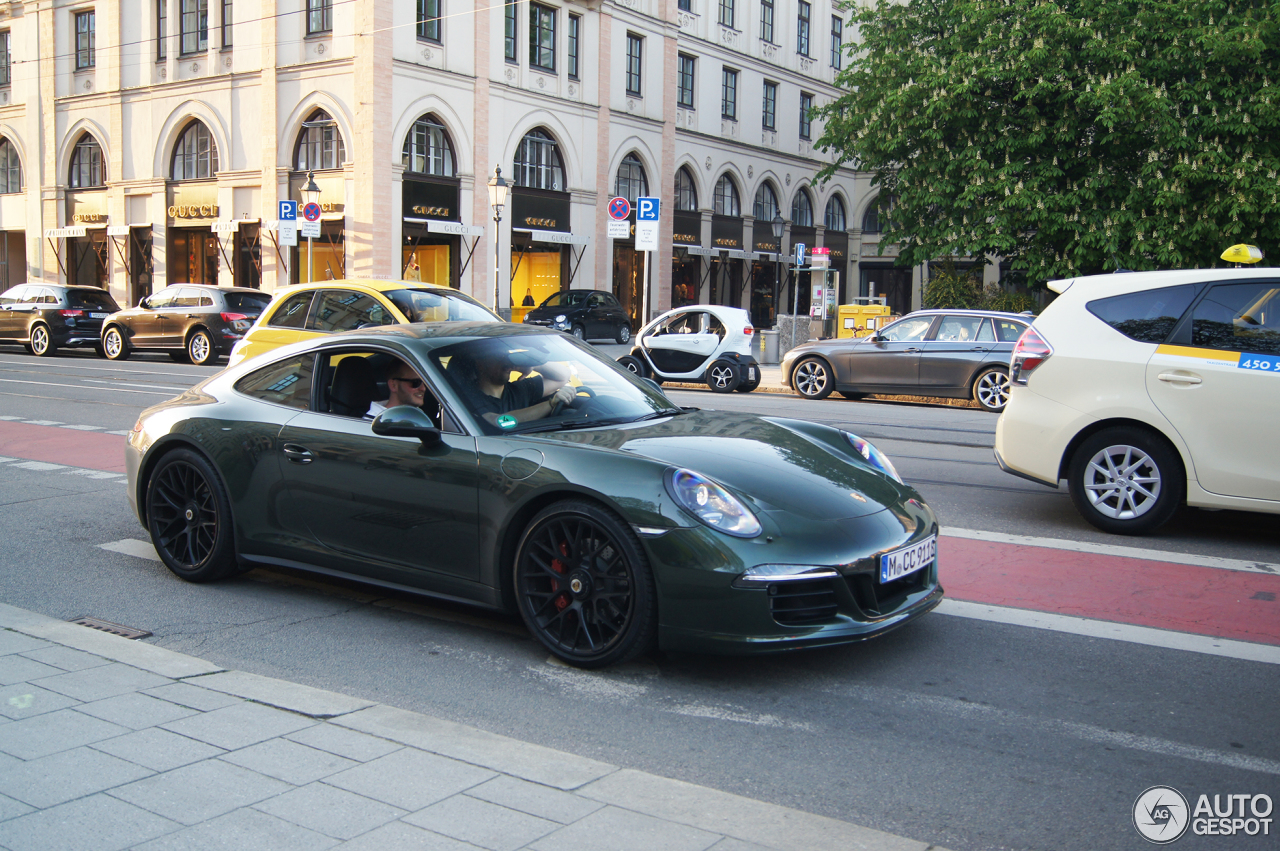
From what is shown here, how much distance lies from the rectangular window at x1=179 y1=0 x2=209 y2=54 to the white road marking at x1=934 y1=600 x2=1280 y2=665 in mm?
36630

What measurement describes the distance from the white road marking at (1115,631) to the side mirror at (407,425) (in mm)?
2524

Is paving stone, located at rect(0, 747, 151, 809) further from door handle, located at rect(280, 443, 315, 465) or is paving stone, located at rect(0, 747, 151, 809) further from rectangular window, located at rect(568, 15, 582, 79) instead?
rectangular window, located at rect(568, 15, 582, 79)

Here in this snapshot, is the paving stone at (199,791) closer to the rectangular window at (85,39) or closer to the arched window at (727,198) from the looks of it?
the rectangular window at (85,39)

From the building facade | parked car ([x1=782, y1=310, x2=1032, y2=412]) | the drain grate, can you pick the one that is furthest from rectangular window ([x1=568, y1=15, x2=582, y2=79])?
the drain grate

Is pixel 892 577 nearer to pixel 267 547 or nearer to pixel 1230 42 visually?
pixel 267 547

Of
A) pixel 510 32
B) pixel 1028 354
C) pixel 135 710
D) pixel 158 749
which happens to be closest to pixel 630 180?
pixel 510 32

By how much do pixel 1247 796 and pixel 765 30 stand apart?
159 ft

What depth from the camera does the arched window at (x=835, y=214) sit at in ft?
180

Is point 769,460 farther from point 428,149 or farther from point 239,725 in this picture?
point 428,149

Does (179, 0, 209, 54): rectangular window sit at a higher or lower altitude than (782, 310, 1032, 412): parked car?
higher

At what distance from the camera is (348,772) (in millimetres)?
3309

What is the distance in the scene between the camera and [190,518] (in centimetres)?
590

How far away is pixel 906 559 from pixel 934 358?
12312 millimetres

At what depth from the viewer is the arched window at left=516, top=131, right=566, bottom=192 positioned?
36.5 metres
